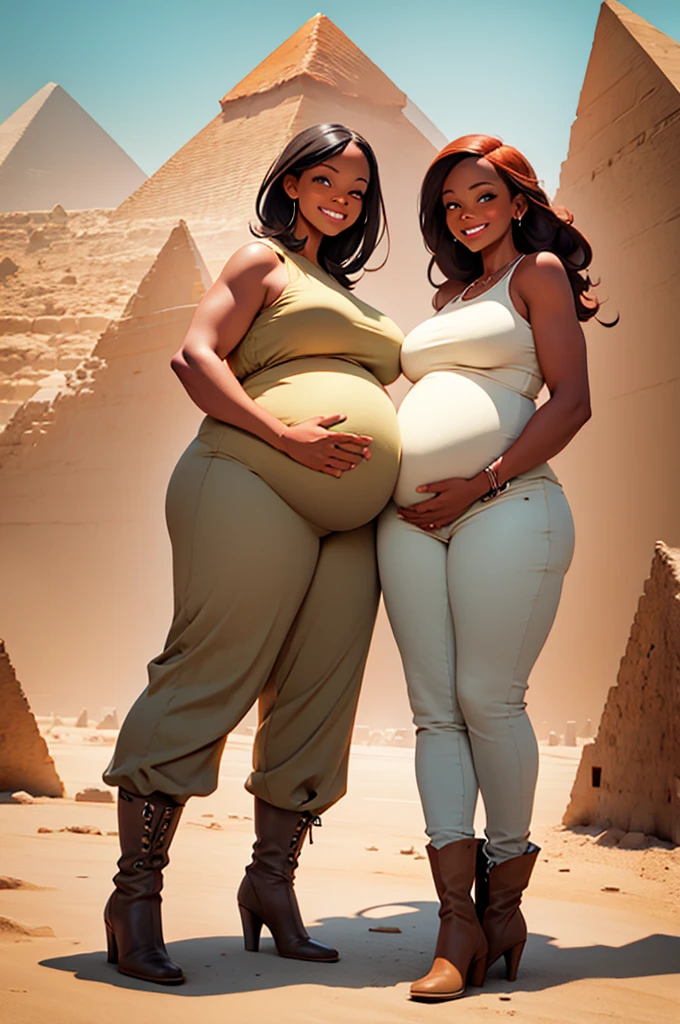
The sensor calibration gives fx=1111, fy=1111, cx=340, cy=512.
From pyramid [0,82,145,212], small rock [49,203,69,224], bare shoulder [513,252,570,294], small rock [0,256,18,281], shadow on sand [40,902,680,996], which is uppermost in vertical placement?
pyramid [0,82,145,212]

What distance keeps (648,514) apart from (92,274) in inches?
1541

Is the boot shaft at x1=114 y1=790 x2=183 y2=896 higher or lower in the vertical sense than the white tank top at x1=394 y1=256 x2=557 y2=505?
lower

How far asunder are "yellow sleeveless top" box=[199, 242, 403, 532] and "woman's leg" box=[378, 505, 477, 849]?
15 centimetres

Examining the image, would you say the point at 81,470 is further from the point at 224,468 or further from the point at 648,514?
the point at 224,468

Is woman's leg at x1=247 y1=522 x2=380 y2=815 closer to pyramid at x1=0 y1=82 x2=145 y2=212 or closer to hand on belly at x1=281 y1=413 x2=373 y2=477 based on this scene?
hand on belly at x1=281 y1=413 x2=373 y2=477

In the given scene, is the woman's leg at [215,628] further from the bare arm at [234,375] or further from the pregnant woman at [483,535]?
the pregnant woman at [483,535]

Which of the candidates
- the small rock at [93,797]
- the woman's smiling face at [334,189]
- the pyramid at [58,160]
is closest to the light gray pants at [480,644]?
the woman's smiling face at [334,189]

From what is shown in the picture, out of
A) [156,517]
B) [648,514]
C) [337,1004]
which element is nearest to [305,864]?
[337,1004]

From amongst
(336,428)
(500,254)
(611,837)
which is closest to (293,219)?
(500,254)

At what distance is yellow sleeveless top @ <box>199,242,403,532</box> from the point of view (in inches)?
102

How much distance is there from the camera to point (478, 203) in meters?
2.76

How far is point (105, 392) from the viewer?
3139cm

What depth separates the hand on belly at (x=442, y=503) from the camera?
8.40 ft

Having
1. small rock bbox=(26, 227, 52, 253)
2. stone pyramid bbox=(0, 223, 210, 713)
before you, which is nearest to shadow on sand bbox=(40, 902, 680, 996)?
stone pyramid bbox=(0, 223, 210, 713)
